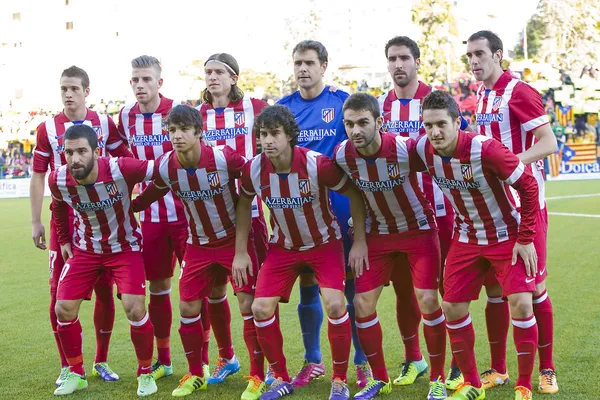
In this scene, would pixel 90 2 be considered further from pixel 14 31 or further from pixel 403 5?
pixel 403 5

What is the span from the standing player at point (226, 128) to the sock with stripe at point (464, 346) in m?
1.38

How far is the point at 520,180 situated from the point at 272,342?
1.72 m

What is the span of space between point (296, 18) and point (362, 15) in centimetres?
616

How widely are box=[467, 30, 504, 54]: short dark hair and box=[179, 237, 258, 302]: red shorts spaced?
1.93 meters

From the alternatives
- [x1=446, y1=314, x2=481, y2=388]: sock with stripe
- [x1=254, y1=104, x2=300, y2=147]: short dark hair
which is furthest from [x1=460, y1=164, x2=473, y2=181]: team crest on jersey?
[x1=254, y1=104, x2=300, y2=147]: short dark hair

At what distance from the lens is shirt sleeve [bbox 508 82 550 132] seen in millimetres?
4672

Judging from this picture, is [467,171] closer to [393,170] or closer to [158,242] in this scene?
[393,170]

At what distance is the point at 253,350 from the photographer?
479 centimetres

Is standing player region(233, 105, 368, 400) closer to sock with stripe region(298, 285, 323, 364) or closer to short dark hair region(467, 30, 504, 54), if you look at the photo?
sock with stripe region(298, 285, 323, 364)

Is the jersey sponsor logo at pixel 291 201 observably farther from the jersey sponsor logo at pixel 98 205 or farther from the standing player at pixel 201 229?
the jersey sponsor logo at pixel 98 205

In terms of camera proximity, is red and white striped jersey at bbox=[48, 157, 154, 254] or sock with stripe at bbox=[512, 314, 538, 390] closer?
sock with stripe at bbox=[512, 314, 538, 390]

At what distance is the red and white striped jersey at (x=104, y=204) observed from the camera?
489 centimetres

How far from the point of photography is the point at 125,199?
4.98m

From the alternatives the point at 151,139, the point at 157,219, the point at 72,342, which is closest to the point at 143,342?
the point at 72,342
